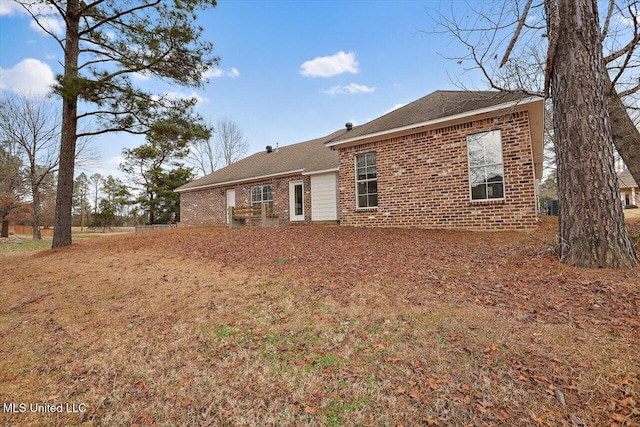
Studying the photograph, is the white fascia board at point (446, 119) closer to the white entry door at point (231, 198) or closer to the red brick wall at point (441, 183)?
the red brick wall at point (441, 183)

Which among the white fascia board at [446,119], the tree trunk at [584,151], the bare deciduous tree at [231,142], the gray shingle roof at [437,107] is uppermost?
the bare deciduous tree at [231,142]

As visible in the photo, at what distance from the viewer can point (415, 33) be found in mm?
5980

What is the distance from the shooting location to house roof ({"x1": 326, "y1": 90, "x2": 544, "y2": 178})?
297 inches

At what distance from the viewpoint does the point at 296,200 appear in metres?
15.0

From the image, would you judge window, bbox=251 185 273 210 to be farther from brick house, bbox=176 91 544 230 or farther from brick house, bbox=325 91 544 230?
brick house, bbox=325 91 544 230

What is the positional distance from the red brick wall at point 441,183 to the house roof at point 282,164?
11.7ft

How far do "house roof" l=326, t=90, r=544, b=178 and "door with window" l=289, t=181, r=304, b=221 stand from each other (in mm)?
4271

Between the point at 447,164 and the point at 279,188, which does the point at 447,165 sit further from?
the point at 279,188

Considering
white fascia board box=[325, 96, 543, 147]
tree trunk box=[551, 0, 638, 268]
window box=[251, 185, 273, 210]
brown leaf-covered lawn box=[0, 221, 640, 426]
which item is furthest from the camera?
window box=[251, 185, 273, 210]

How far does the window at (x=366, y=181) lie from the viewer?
33.3 feet

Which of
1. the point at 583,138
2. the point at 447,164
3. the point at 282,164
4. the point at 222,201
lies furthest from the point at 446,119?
the point at 222,201

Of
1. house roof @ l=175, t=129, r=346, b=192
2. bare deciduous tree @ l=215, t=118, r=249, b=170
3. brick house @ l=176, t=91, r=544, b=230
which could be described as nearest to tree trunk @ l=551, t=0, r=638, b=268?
brick house @ l=176, t=91, r=544, b=230

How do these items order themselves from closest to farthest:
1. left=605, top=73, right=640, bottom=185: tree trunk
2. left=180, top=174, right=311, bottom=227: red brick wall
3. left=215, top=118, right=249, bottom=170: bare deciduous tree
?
1. left=605, top=73, right=640, bottom=185: tree trunk
2. left=180, top=174, right=311, bottom=227: red brick wall
3. left=215, top=118, right=249, bottom=170: bare deciduous tree

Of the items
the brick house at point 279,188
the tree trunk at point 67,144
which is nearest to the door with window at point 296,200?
the brick house at point 279,188
